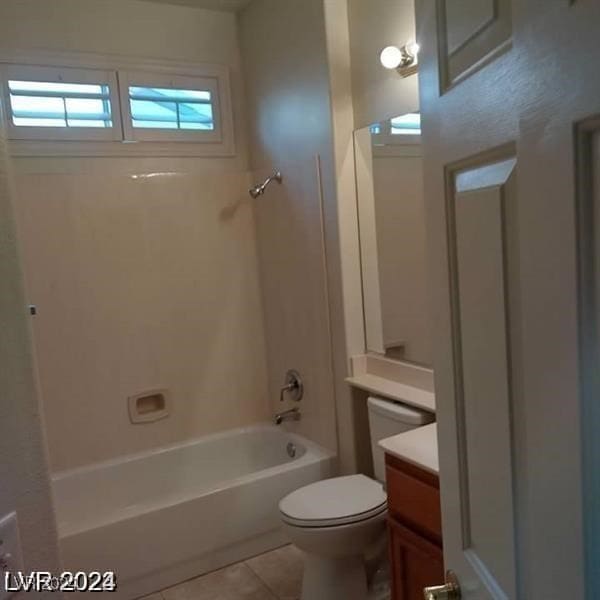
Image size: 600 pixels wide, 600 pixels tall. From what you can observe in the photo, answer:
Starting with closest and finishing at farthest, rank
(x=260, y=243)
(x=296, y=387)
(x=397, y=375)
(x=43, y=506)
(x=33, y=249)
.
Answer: (x=43, y=506)
(x=397, y=375)
(x=33, y=249)
(x=296, y=387)
(x=260, y=243)

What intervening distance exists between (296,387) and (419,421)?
1067mm

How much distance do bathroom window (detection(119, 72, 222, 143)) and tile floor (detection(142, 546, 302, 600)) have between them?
2.21m

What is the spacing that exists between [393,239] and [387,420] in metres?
0.80

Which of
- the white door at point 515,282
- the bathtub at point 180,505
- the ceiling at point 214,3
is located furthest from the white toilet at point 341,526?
the ceiling at point 214,3

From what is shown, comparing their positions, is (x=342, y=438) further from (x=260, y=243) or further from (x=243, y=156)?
(x=243, y=156)

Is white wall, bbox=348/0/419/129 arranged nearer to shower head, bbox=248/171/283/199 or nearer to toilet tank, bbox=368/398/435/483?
shower head, bbox=248/171/283/199

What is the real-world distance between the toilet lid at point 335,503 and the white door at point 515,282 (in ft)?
4.01

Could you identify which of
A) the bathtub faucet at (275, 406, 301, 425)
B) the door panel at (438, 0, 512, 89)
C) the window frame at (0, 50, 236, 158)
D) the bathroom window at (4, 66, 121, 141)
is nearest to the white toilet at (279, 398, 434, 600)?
the bathtub faucet at (275, 406, 301, 425)

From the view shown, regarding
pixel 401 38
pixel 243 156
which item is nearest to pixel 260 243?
pixel 243 156

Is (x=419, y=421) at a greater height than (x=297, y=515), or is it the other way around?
(x=419, y=421)

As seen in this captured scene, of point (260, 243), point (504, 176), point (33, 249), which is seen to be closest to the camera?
point (504, 176)

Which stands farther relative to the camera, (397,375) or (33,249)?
(33,249)

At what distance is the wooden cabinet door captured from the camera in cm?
170

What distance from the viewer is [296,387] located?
3.13 m
